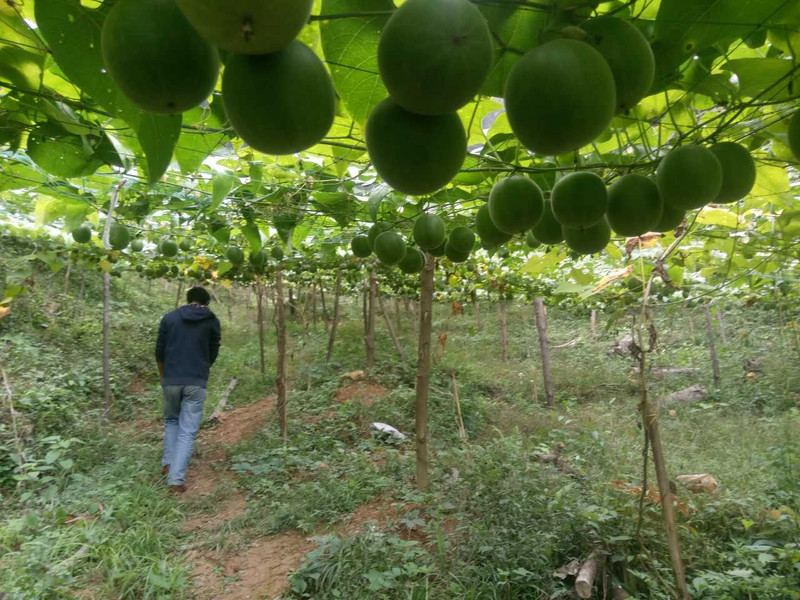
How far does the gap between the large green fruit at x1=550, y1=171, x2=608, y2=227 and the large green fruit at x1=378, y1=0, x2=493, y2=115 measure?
2.10 feet

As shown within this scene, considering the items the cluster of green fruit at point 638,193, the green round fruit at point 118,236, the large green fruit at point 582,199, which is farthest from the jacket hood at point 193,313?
the large green fruit at point 582,199

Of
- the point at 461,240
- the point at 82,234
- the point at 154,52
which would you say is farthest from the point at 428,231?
the point at 82,234

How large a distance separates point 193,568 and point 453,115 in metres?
4.63

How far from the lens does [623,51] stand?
0.92m

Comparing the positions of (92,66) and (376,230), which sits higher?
(376,230)

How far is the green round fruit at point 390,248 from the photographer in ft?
8.14

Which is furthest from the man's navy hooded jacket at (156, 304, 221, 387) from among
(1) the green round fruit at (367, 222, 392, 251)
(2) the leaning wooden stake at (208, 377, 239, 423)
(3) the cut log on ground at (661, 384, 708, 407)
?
(3) the cut log on ground at (661, 384, 708, 407)

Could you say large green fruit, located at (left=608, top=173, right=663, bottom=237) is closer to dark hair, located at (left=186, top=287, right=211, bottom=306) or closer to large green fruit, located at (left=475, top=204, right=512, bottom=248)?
large green fruit, located at (left=475, top=204, right=512, bottom=248)

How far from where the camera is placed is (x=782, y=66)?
4.58ft

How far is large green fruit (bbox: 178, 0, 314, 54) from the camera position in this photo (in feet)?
1.93

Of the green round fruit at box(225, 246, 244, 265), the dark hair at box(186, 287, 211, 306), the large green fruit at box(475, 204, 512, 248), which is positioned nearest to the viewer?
the large green fruit at box(475, 204, 512, 248)

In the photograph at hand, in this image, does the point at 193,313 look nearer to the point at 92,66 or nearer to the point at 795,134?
the point at 92,66

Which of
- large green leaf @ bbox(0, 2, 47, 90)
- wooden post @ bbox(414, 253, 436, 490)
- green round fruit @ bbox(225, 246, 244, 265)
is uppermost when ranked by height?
green round fruit @ bbox(225, 246, 244, 265)

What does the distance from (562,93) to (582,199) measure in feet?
1.82
